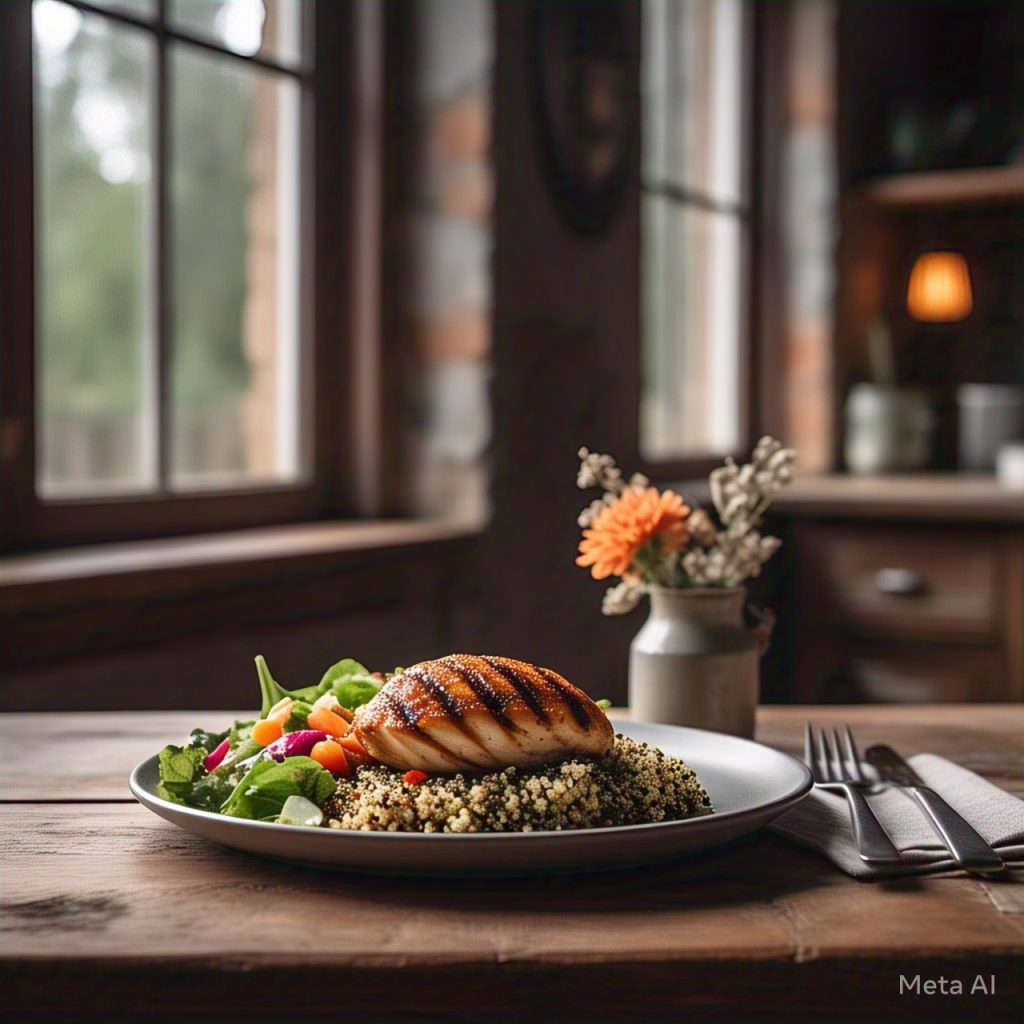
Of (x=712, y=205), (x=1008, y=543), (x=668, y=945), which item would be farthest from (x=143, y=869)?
(x=712, y=205)

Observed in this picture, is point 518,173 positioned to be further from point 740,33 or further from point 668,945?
point 668,945

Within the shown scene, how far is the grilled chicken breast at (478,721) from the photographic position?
2.54ft

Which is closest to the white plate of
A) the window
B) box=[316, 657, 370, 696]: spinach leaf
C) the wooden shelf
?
box=[316, 657, 370, 696]: spinach leaf

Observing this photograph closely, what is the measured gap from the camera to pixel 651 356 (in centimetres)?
315

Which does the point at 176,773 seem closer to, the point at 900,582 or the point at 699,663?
the point at 699,663

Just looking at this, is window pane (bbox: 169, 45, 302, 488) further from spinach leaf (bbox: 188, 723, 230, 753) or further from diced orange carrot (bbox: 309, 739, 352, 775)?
diced orange carrot (bbox: 309, 739, 352, 775)

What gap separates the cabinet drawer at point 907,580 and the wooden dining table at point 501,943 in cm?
217

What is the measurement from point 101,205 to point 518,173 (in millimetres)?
786

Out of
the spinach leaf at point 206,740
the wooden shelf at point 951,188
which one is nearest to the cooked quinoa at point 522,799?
the spinach leaf at point 206,740

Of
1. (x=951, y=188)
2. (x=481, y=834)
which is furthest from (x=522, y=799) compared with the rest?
(x=951, y=188)

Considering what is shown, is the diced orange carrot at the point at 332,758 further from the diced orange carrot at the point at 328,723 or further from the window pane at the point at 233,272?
the window pane at the point at 233,272

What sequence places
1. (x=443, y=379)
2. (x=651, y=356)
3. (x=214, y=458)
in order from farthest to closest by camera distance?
(x=651, y=356)
(x=443, y=379)
(x=214, y=458)

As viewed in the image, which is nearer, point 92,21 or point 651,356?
point 92,21

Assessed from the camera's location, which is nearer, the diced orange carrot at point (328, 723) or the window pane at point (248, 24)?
the diced orange carrot at point (328, 723)
